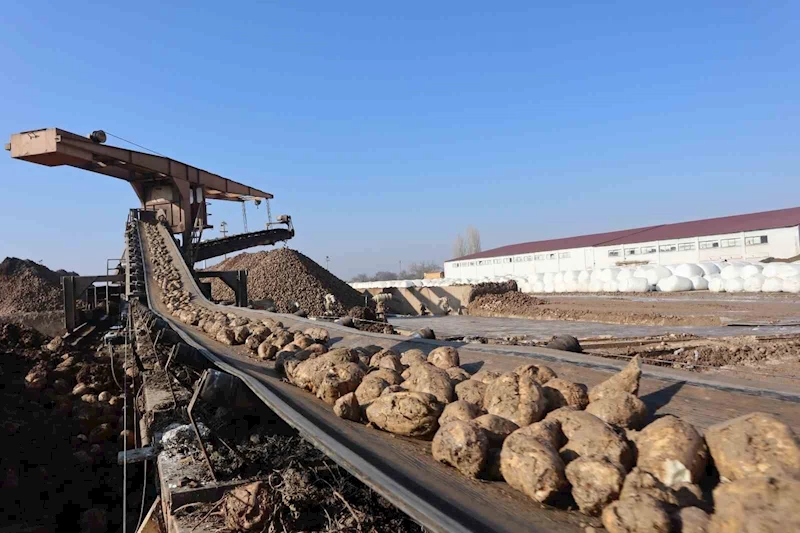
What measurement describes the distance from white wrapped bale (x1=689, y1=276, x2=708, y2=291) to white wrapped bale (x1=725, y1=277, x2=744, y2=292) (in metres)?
0.98

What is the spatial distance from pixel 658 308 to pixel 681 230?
74.2ft

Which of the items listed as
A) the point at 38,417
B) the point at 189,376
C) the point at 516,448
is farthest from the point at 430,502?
the point at 38,417

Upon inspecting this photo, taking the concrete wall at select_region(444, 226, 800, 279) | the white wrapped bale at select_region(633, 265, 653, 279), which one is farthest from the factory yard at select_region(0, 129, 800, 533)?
the concrete wall at select_region(444, 226, 800, 279)

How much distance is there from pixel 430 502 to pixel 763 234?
3454 centimetres

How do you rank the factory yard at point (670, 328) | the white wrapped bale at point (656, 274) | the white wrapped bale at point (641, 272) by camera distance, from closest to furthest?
the factory yard at point (670, 328)
the white wrapped bale at point (656, 274)
the white wrapped bale at point (641, 272)

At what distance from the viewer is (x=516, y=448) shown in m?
2.33

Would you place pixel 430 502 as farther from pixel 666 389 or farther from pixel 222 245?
pixel 222 245

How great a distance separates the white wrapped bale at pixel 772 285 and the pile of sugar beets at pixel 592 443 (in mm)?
19404

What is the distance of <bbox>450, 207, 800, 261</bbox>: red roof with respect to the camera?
31.1 metres

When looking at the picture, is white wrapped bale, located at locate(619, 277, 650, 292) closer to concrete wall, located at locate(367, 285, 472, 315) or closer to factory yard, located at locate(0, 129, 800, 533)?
concrete wall, located at locate(367, 285, 472, 315)

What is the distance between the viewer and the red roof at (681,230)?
102 feet

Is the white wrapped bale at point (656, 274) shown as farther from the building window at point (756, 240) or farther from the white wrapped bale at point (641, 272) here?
the building window at point (756, 240)

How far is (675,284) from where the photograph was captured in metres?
21.4

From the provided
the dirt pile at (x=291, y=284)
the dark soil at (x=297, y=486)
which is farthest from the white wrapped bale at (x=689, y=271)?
the dark soil at (x=297, y=486)
